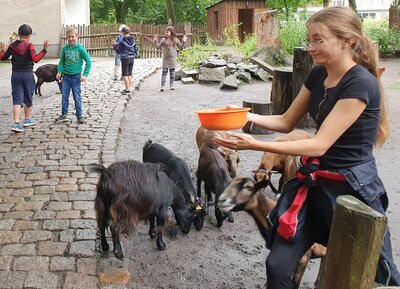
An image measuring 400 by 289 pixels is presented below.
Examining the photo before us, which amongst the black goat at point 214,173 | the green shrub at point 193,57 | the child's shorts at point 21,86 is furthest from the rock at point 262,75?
the black goat at point 214,173

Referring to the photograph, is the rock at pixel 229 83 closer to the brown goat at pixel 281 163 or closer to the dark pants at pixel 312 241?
the brown goat at pixel 281 163

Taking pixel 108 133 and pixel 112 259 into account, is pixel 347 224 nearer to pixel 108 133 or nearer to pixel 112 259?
pixel 112 259

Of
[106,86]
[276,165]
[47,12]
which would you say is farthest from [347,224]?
[47,12]

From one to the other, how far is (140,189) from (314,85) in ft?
6.40

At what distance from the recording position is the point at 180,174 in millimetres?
5098

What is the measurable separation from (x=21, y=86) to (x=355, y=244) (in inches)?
310

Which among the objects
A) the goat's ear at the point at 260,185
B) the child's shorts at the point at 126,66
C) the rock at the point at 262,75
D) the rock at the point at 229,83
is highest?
the child's shorts at the point at 126,66

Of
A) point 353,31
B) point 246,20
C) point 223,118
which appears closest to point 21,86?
point 223,118

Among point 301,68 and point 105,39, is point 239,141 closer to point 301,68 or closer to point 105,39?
point 301,68

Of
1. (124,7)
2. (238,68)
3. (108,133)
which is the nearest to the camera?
(108,133)

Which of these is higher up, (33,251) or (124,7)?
(124,7)

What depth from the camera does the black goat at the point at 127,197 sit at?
4.04m

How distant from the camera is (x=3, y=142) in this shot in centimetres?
774

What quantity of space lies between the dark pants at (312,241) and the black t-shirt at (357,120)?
0.44 feet
